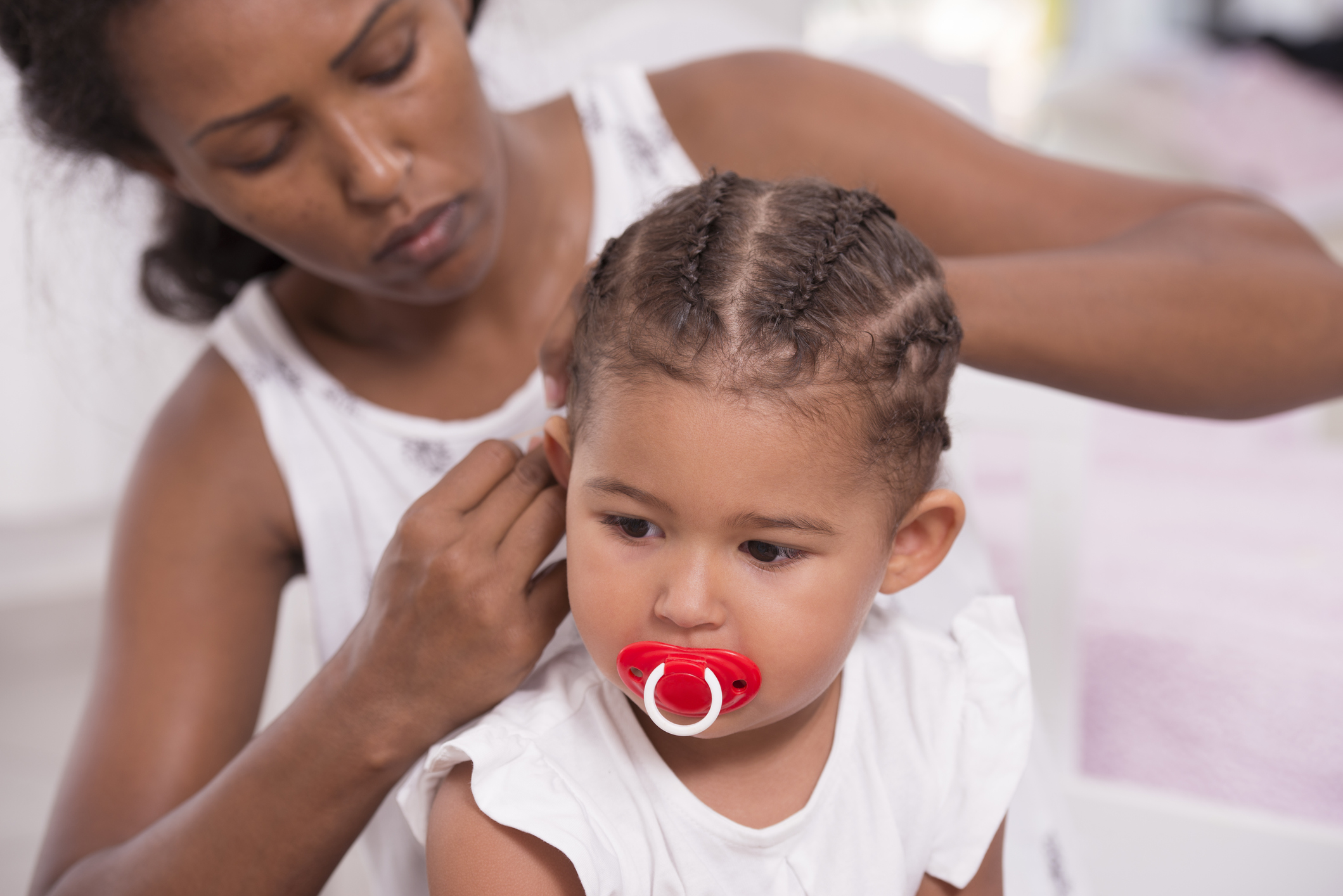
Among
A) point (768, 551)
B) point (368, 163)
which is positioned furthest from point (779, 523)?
point (368, 163)

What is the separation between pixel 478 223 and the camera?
0.99 m

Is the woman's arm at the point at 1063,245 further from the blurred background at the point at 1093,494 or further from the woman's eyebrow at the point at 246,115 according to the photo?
the woman's eyebrow at the point at 246,115

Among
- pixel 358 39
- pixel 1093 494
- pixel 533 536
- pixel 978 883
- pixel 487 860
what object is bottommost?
pixel 1093 494

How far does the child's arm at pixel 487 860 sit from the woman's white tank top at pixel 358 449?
0.35 m

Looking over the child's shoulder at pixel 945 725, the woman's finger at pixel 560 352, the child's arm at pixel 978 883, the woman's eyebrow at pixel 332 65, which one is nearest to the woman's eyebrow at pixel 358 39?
the woman's eyebrow at pixel 332 65

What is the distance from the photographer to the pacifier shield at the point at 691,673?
0.66 m

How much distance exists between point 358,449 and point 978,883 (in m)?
0.70

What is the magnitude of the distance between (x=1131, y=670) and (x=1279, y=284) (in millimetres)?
838

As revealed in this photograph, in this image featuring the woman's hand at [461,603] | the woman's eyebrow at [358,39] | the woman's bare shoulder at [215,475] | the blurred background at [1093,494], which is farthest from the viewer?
the blurred background at [1093,494]

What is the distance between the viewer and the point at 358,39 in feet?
2.88

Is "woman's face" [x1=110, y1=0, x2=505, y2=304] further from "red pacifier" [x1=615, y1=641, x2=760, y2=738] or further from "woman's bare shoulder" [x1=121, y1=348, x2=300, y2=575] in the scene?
"red pacifier" [x1=615, y1=641, x2=760, y2=738]

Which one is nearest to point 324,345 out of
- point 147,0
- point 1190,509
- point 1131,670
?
point 147,0

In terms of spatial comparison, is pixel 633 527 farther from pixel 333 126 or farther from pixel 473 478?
pixel 333 126

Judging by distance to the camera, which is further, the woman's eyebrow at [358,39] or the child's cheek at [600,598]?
the woman's eyebrow at [358,39]
